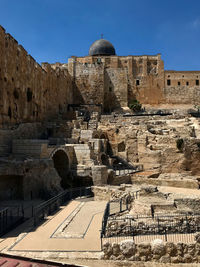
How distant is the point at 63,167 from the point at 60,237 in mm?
9334

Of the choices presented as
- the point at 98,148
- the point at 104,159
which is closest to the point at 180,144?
the point at 104,159

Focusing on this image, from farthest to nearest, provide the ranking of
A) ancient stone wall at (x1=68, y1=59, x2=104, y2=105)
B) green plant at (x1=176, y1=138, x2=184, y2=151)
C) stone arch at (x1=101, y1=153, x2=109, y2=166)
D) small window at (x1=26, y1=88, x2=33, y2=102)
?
ancient stone wall at (x1=68, y1=59, x2=104, y2=105) → small window at (x1=26, y1=88, x2=33, y2=102) → stone arch at (x1=101, y1=153, x2=109, y2=166) → green plant at (x1=176, y1=138, x2=184, y2=151)

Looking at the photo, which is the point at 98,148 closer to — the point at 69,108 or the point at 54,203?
the point at 54,203

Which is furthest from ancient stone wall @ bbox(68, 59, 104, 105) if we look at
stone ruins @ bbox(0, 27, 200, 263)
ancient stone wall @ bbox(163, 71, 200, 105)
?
ancient stone wall @ bbox(163, 71, 200, 105)

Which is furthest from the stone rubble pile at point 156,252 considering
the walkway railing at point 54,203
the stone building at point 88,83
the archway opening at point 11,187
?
the stone building at point 88,83

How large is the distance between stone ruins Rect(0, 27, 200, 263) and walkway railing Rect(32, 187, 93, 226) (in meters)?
0.55

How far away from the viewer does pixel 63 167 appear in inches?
700

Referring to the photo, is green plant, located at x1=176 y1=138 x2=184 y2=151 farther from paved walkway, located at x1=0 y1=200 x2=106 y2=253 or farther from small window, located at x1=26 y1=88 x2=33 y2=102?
small window, located at x1=26 y1=88 x2=33 y2=102

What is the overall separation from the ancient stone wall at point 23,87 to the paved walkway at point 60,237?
10439 millimetres

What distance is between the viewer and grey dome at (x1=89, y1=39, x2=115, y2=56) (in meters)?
47.2

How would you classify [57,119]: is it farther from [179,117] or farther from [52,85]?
[179,117]

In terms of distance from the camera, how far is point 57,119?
28.2 m

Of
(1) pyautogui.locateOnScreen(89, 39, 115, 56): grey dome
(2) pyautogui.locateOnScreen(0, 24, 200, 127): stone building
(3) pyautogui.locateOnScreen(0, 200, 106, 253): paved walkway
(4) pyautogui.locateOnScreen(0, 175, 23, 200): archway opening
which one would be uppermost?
(1) pyautogui.locateOnScreen(89, 39, 115, 56): grey dome

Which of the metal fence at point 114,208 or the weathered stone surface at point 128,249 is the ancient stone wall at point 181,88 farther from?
the weathered stone surface at point 128,249
